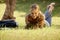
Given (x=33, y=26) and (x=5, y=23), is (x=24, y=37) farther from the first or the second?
(x=5, y=23)

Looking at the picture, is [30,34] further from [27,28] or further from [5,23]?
[5,23]

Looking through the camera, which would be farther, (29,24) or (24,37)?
(29,24)

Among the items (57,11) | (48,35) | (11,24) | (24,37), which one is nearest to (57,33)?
(48,35)

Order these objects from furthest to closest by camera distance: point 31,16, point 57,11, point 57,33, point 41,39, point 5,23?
point 57,11, point 5,23, point 31,16, point 57,33, point 41,39

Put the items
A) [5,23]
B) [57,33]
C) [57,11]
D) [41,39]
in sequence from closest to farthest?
[41,39]
[57,33]
[5,23]
[57,11]

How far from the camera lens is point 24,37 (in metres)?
6.87

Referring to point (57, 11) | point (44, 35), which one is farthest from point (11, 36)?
point (57, 11)

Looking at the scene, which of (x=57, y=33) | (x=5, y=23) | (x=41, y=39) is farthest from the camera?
(x=5, y=23)

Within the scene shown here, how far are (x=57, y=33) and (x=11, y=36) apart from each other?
3.78 feet

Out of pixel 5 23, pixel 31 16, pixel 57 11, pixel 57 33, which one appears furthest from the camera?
pixel 57 11

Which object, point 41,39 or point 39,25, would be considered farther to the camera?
point 39,25

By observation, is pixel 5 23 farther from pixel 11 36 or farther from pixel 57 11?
pixel 57 11

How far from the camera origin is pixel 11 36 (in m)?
6.99

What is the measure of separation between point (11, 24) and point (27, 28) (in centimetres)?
80
